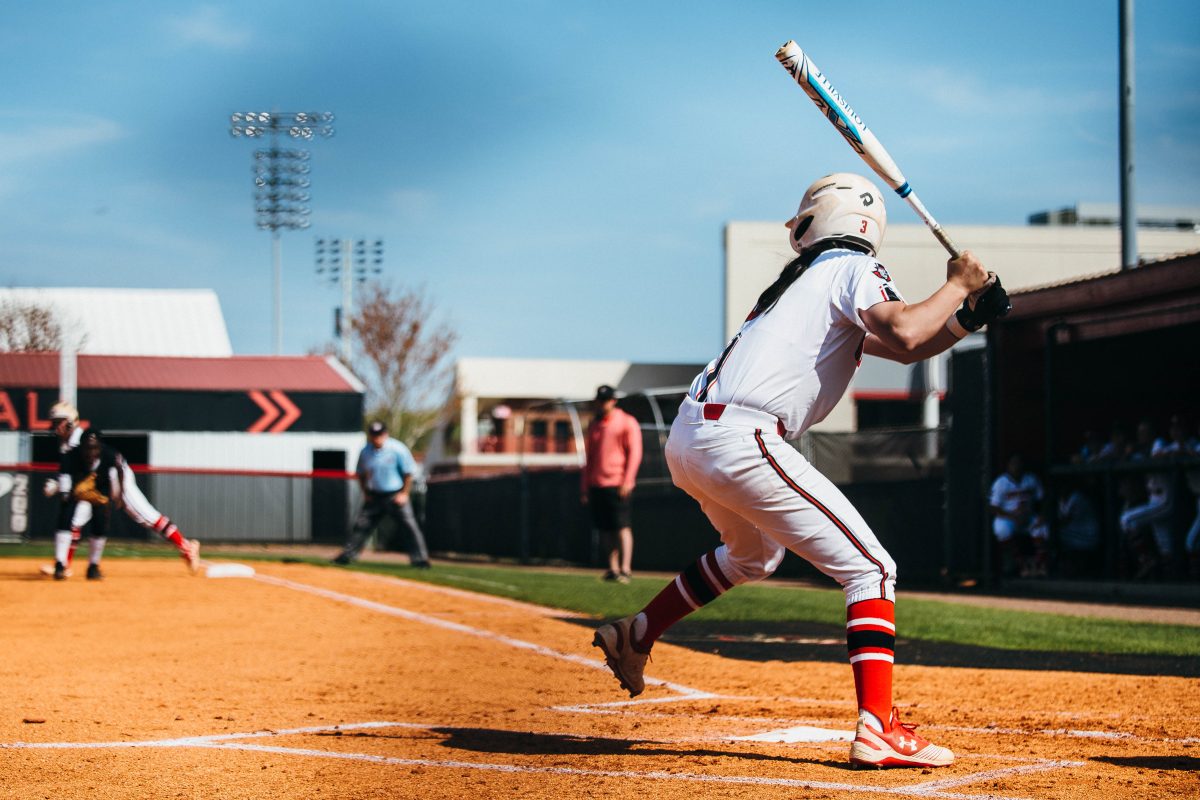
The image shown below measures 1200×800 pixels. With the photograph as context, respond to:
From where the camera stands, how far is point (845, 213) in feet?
16.2

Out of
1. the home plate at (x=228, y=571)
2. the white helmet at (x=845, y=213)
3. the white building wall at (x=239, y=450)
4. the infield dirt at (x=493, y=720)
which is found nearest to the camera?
the infield dirt at (x=493, y=720)

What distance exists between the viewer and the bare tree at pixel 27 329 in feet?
114

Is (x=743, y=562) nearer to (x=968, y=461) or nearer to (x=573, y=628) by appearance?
(x=573, y=628)

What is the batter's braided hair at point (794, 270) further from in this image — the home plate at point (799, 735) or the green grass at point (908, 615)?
the green grass at point (908, 615)

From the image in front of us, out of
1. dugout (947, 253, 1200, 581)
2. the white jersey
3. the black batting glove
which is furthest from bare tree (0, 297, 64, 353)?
the black batting glove

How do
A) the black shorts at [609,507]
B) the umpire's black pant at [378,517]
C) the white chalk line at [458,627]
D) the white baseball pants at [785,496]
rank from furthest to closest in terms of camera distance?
the umpire's black pant at [378,517]
the black shorts at [609,507]
the white chalk line at [458,627]
the white baseball pants at [785,496]

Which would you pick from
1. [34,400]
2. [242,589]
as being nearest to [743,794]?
[242,589]

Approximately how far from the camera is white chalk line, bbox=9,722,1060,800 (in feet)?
13.4

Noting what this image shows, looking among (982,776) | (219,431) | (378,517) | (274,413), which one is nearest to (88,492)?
(378,517)

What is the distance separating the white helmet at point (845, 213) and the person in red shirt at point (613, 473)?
31.6 feet

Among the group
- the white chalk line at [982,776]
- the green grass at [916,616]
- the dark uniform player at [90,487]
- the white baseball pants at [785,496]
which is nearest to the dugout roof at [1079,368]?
the green grass at [916,616]

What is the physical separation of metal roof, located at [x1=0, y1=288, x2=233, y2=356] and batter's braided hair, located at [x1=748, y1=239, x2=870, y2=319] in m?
32.9

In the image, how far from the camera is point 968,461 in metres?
16.7

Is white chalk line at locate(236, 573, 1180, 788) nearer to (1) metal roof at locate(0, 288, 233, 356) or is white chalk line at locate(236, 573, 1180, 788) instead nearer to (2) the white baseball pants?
(2) the white baseball pants
